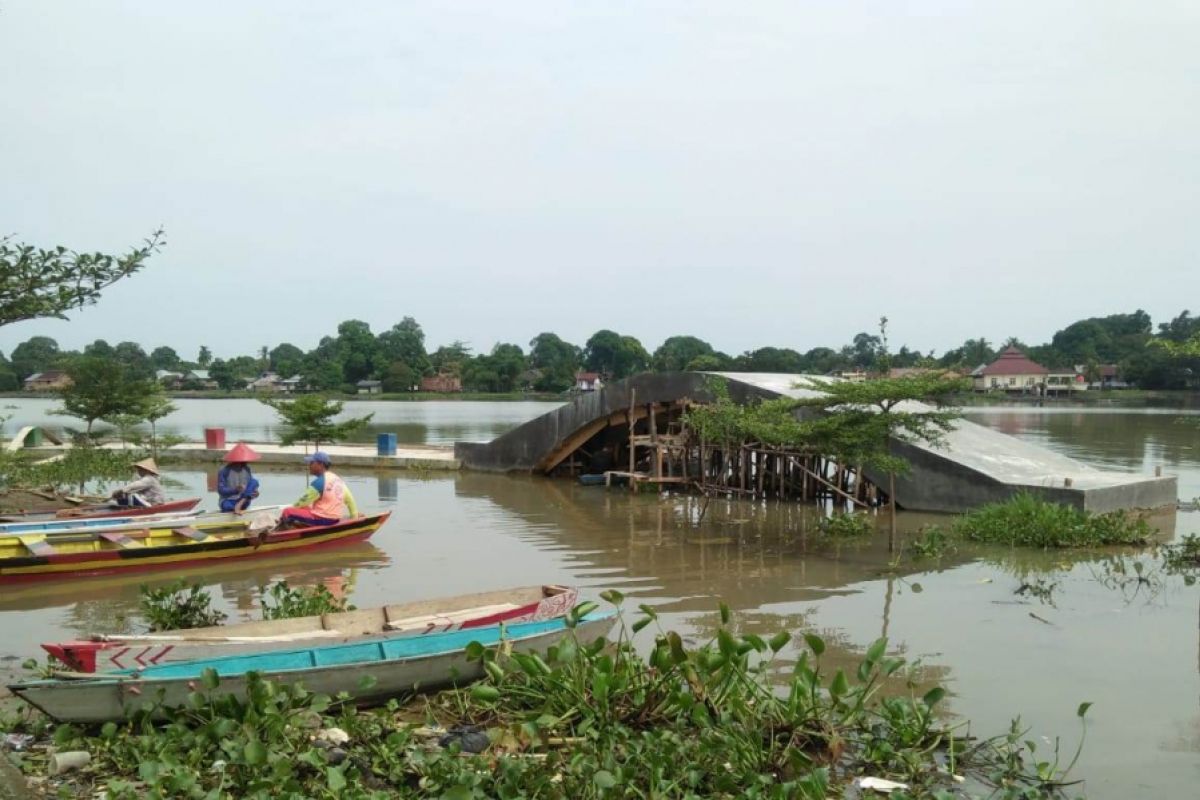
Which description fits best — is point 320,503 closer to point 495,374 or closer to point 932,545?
point 932,545

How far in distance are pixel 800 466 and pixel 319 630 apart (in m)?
13.6

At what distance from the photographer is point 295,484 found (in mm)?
25953

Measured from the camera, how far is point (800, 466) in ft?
66.4

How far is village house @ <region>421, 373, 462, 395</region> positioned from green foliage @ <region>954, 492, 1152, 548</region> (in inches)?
3117

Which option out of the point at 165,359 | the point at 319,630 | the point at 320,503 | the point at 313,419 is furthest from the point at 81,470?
the point at 165,359

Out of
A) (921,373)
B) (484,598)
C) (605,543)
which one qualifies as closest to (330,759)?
(484,598)

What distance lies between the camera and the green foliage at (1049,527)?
49.4 ft

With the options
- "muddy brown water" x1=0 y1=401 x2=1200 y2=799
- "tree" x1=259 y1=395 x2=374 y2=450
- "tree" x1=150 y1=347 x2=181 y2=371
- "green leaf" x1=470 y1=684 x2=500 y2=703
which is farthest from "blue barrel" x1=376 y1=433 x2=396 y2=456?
"tree" x1=150 y1=347 x2=181 y2=371

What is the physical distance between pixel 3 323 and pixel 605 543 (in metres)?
11.3

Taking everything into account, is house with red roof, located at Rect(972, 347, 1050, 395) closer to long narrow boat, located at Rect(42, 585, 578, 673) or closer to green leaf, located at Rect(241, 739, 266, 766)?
long narrow boat, located at Rect(42, 585, 578, 673)

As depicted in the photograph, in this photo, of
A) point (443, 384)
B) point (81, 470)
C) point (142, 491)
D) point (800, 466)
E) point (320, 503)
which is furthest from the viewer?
point (443, 384)

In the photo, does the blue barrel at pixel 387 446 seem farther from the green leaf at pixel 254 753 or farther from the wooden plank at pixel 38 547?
the green leaf at pixel 254 753

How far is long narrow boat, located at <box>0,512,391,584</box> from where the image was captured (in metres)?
12.7

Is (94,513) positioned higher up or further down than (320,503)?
further down
